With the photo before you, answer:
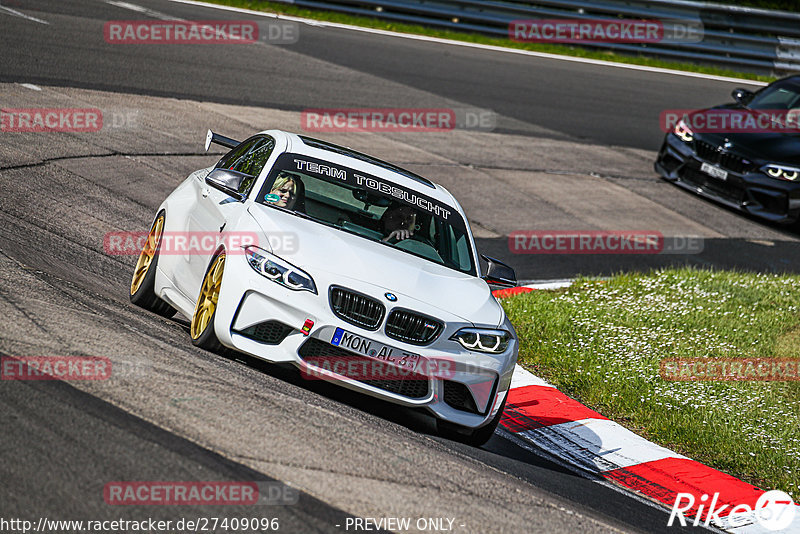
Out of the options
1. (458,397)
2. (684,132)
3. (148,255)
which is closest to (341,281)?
(458,397)

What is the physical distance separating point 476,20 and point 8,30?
36.8 feet

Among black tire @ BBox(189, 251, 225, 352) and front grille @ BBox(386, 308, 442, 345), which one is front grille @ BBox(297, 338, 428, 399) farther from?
black tire @ BBox(189, 251, 225, 352)

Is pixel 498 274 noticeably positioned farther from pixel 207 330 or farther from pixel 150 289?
pixel 150 289

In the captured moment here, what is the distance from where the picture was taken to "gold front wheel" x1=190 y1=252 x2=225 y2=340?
6.43 metres

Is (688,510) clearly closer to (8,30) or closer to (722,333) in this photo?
(722,333)

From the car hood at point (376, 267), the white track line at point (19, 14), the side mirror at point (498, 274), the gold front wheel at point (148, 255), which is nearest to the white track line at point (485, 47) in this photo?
the white track line at point (19, 14)

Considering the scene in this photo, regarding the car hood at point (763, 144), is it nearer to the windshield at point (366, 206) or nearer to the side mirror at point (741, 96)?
the side mirror at point (741, 96)

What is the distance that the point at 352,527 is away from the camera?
4.49m

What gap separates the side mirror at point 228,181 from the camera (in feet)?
23.1

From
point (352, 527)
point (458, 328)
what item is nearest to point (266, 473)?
point (352, 527)

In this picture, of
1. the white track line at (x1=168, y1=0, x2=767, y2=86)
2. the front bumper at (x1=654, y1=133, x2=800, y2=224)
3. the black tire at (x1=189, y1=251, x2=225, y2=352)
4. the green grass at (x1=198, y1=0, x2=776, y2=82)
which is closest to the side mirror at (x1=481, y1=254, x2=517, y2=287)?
the black tire at (x1=189, y1=251, x2=225, y2=352)

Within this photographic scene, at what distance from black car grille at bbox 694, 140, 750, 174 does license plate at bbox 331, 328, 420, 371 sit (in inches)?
425

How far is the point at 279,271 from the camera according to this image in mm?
6195

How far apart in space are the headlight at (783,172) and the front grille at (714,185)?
1.66 ft
